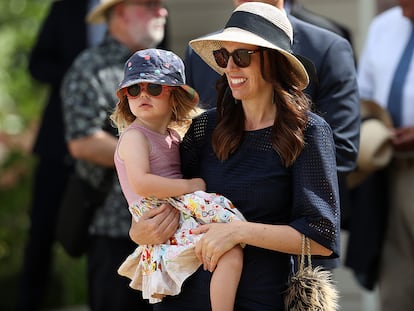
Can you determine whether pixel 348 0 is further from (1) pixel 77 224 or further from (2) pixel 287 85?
(2) pixel 287 85

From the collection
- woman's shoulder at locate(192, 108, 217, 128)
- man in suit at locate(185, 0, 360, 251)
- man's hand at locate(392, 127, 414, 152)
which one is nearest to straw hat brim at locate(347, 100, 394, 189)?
man's hand at locate(392, 127, 414, 152)

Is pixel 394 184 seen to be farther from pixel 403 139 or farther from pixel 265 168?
pixel 265 168

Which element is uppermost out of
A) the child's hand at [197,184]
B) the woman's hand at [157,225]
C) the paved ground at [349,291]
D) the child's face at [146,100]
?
the child's face at [146,100]

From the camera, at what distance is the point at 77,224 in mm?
5832

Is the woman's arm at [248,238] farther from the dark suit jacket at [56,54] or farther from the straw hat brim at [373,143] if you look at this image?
the dark suit jacket at [56,54]

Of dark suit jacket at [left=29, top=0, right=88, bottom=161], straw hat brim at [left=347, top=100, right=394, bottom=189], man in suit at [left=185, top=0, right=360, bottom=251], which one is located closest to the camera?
man in suit at [left=185, top=0, right=360, bottom=251]

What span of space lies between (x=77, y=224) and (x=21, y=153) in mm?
3121

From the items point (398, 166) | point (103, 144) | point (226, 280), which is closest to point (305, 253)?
point (226, 280)

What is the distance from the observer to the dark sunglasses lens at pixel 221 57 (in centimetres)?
371

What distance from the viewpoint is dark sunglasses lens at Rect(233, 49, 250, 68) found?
144 inches

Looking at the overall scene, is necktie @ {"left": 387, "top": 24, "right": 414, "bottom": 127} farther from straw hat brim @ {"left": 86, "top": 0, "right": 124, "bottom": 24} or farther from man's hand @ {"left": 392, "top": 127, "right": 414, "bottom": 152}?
straw hat brim @ {"left": 86, "top": 0, "right": 124, "bottom": 24}

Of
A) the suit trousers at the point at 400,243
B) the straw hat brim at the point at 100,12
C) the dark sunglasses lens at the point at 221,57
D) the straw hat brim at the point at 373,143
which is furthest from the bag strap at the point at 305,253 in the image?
the straw hat brim at the point at 100,12

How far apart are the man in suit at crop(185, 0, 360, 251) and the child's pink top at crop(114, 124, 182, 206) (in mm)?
540

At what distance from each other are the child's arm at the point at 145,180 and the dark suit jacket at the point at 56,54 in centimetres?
317
